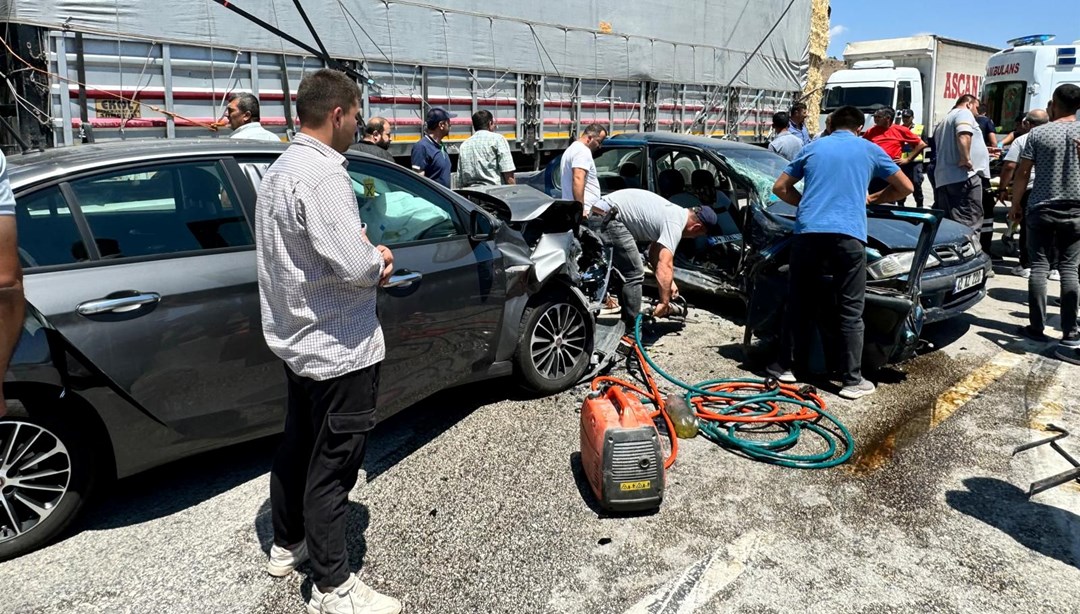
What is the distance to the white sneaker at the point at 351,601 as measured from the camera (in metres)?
2.53

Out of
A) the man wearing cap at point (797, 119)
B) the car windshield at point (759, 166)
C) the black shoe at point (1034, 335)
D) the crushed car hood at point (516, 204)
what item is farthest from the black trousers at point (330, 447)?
the man wearing cap at point (797, 119)

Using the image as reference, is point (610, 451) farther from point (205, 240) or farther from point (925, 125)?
point (925, 125)

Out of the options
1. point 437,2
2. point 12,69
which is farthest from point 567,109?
point 12,69

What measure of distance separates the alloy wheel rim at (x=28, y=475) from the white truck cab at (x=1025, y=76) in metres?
16.2

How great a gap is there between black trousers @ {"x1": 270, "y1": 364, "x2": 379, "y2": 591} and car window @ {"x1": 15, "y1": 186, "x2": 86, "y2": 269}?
1114 millimetres

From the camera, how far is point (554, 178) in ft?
24.6

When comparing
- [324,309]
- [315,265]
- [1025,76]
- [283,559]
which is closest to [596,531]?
[283,559]

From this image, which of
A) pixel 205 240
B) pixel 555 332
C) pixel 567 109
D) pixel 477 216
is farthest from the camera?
pixel 567 109

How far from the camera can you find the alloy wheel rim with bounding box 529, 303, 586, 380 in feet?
14.7

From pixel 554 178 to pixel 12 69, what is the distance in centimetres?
486

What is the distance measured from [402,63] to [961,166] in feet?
20.8

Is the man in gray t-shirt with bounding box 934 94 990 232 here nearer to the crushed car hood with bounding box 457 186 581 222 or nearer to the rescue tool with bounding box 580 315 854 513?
the rescue tool with bounding box 580 315 854 513

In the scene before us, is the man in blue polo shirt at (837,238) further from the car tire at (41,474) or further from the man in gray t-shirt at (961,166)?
the car tire at (41,474)

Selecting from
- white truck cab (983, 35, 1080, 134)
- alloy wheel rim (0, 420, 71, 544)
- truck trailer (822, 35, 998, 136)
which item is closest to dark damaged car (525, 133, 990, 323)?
alloy wheel rim (0, 420, 71, 544)
